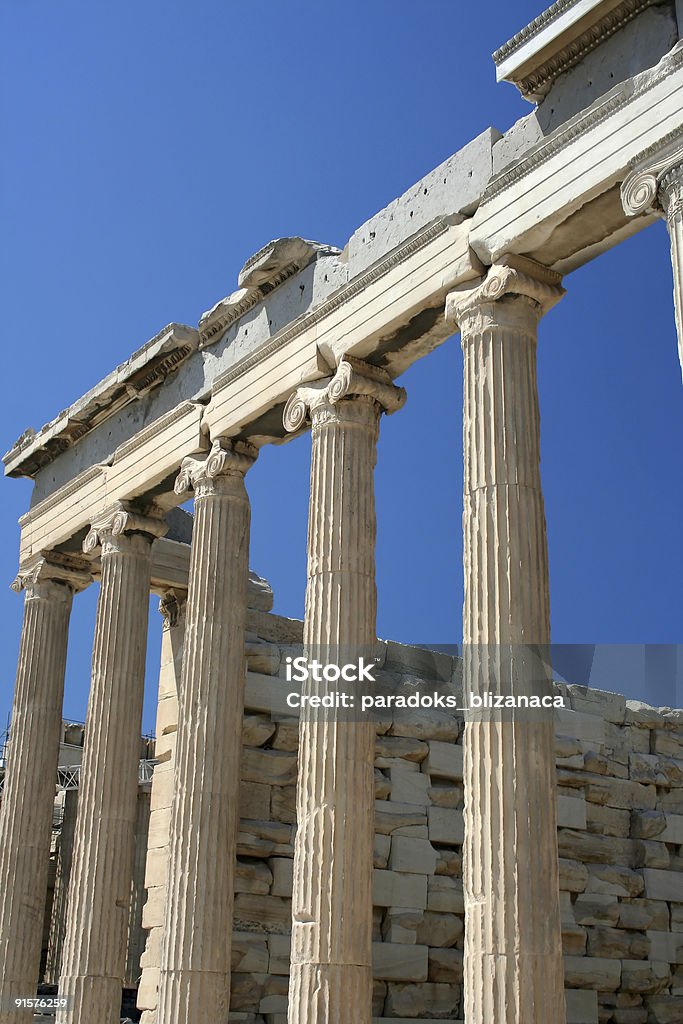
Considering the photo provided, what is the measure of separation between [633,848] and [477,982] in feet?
38.6

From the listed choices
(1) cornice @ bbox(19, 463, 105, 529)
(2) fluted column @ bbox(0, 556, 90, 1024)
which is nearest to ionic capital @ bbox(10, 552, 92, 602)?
(2) fluted column @ bbox(0, 556, 90, 1024)

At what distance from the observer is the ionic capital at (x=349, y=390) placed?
623 inches

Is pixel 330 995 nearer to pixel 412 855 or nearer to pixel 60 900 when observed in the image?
pixel 412 855

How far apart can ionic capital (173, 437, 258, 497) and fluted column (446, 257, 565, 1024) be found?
472 centimetres

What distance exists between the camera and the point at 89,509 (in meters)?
21.1

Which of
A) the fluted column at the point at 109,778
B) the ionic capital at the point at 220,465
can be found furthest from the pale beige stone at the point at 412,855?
the ionic capital at the point at 220,465

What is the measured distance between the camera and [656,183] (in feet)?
39.0

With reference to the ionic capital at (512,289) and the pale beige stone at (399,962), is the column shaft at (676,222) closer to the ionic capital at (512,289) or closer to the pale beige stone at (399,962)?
the ionic capital at (512,289)

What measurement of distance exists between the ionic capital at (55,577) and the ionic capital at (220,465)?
16.1 feet

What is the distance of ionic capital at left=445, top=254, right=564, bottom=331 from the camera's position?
13711mm

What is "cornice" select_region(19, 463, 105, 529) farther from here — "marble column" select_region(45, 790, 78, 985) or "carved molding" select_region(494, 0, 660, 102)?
"carved molding" select_region(494, 0, 660, 102)

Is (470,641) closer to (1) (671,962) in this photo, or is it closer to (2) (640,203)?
(2) (640,203)

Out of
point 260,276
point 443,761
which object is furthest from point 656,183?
→ point 443,761

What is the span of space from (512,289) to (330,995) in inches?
300
